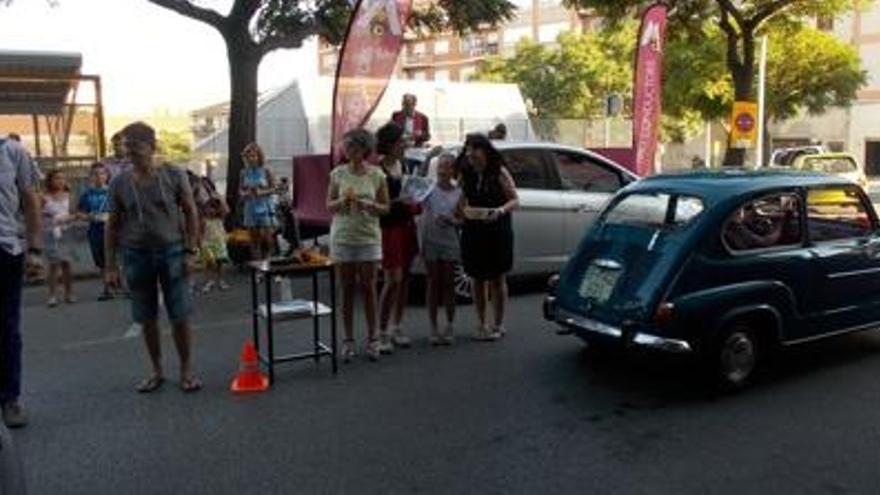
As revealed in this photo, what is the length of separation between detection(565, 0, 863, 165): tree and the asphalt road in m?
13.6

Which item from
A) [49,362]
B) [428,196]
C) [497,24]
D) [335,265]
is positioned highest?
[497,24]

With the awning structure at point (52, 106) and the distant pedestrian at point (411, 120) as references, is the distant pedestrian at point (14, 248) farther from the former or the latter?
the awning structure at point (52, 106)

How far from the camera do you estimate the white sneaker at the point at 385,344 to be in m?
7.72

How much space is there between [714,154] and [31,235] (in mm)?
52659

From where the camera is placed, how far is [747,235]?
6.62 metres

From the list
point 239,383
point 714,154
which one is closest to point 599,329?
point 239,383

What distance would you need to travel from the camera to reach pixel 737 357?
6488mm

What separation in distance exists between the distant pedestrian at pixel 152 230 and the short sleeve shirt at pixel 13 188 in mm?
616

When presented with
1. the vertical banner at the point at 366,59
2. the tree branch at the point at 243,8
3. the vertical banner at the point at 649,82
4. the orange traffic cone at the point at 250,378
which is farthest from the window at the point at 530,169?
the vertical banner at the point at 649,82

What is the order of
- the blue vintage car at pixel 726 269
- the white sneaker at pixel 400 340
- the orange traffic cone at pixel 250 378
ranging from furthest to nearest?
the white sneaker at pixel 400 340 → the orange traffic cone at pixel 250 378 → the blue vintage car at pixel 726 269

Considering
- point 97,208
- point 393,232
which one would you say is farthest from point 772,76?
point 393,232

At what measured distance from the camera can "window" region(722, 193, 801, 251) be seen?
653 cm

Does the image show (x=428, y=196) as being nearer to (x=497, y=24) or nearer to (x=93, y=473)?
(x=93, y=473)

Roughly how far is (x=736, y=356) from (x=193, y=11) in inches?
401
